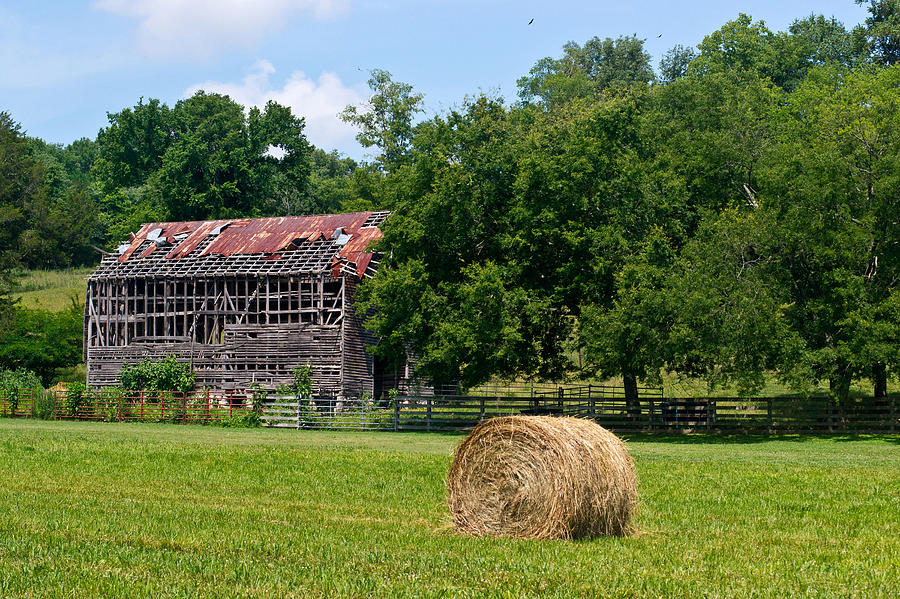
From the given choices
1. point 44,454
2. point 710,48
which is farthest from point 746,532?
point 710,48

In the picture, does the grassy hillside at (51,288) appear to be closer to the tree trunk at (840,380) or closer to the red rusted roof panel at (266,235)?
the red rusted roof panel at (266,235)

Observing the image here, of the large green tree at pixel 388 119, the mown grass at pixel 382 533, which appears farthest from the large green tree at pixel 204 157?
the mown grass at pixel 382 533

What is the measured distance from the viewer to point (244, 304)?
159 ft

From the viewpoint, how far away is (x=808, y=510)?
15.3m

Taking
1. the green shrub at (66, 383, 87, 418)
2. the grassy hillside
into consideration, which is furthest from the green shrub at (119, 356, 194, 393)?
the grassy hillside

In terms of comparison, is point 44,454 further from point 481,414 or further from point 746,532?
point 481,414

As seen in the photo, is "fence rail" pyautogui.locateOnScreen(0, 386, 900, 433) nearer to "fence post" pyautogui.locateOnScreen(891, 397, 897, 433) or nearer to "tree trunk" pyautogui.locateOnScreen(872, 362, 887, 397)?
"fence post" pyautogui.locateOnScreen(891, 397, 897, 433)

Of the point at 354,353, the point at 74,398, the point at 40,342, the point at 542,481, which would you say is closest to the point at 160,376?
the point at 74,398

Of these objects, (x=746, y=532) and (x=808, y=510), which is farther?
(x=808, y=510)

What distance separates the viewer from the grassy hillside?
79.1 m

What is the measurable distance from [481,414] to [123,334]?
20.3 metres

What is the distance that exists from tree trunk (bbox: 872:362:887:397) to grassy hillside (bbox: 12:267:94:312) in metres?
56.5

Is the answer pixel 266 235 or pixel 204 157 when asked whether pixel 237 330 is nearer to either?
pixel 266 235

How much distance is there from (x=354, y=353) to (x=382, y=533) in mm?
34489
